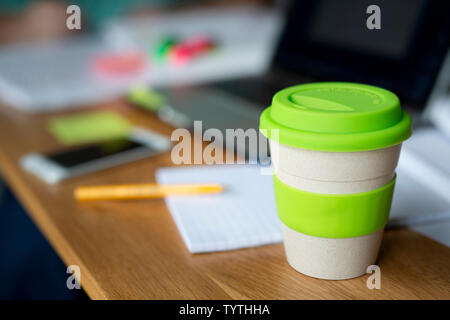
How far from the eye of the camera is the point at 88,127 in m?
0.86

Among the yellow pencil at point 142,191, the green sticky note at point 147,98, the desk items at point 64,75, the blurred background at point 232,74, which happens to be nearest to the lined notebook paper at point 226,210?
the yellow pencil at point 142,191

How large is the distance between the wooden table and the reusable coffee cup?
2 centimetres

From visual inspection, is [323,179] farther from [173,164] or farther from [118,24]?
[118,24]

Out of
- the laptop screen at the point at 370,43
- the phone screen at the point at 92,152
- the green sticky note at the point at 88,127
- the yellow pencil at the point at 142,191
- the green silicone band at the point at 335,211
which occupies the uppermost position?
the laptop screen at the point at 370,43

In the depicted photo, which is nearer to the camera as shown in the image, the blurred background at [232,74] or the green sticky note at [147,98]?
the blurred background at [232,74]

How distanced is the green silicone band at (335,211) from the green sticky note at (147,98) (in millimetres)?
497

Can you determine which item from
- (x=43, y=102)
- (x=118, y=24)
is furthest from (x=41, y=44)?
(x=43, y=102)

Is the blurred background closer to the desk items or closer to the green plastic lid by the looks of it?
the desk items

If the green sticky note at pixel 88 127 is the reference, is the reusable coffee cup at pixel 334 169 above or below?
above

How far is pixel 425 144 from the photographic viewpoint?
0.63m

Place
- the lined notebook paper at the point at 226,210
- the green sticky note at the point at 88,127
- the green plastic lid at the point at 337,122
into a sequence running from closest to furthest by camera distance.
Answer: the green plastic lid at the point at 337,122 → the lined notebook paper at the point at 226,210 → the green sticky note at the point at 88,127

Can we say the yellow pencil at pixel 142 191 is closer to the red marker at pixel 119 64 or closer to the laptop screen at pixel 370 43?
the laptop screen at pixel 370 43

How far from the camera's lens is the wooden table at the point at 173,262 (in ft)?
1.38

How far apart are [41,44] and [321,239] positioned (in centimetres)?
120
